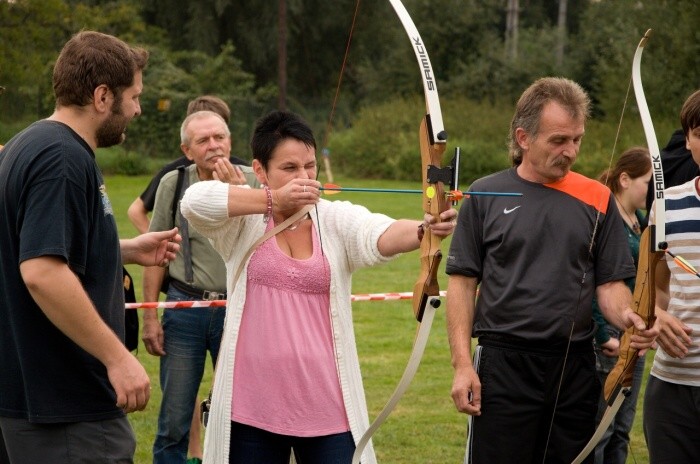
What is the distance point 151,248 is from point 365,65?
1625 inches

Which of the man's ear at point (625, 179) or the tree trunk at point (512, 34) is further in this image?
the tree trunk at point (512, 34)

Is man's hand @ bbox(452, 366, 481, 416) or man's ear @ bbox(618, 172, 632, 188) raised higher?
man's ear @ bbox(618, 172, 632, 188)

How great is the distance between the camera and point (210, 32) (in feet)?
142

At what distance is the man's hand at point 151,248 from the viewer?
367cm

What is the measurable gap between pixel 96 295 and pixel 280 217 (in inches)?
33.2

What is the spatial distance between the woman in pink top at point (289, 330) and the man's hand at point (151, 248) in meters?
0.11

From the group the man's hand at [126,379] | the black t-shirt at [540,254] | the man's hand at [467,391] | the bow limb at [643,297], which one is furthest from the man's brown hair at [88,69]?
the bow limb at [643,297]

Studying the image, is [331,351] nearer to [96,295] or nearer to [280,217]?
[280,217]

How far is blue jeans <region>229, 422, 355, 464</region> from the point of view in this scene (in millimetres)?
3523

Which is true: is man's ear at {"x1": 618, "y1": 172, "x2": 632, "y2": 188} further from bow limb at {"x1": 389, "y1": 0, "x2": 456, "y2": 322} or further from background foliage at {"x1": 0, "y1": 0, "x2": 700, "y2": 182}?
background foliage at {"x1": 0, "y1": 0, "x2": 700, "y2": 182}

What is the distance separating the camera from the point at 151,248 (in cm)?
370

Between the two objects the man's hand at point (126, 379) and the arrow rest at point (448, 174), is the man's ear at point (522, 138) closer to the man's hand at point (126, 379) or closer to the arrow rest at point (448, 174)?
the arrow rest at point (448, 174)

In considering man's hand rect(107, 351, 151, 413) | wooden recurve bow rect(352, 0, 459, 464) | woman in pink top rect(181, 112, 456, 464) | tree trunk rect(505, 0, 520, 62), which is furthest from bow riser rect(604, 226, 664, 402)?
tree trunk rect(505, 0, 520, 62)

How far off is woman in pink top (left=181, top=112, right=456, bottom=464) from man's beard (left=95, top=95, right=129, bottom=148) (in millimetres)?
492
